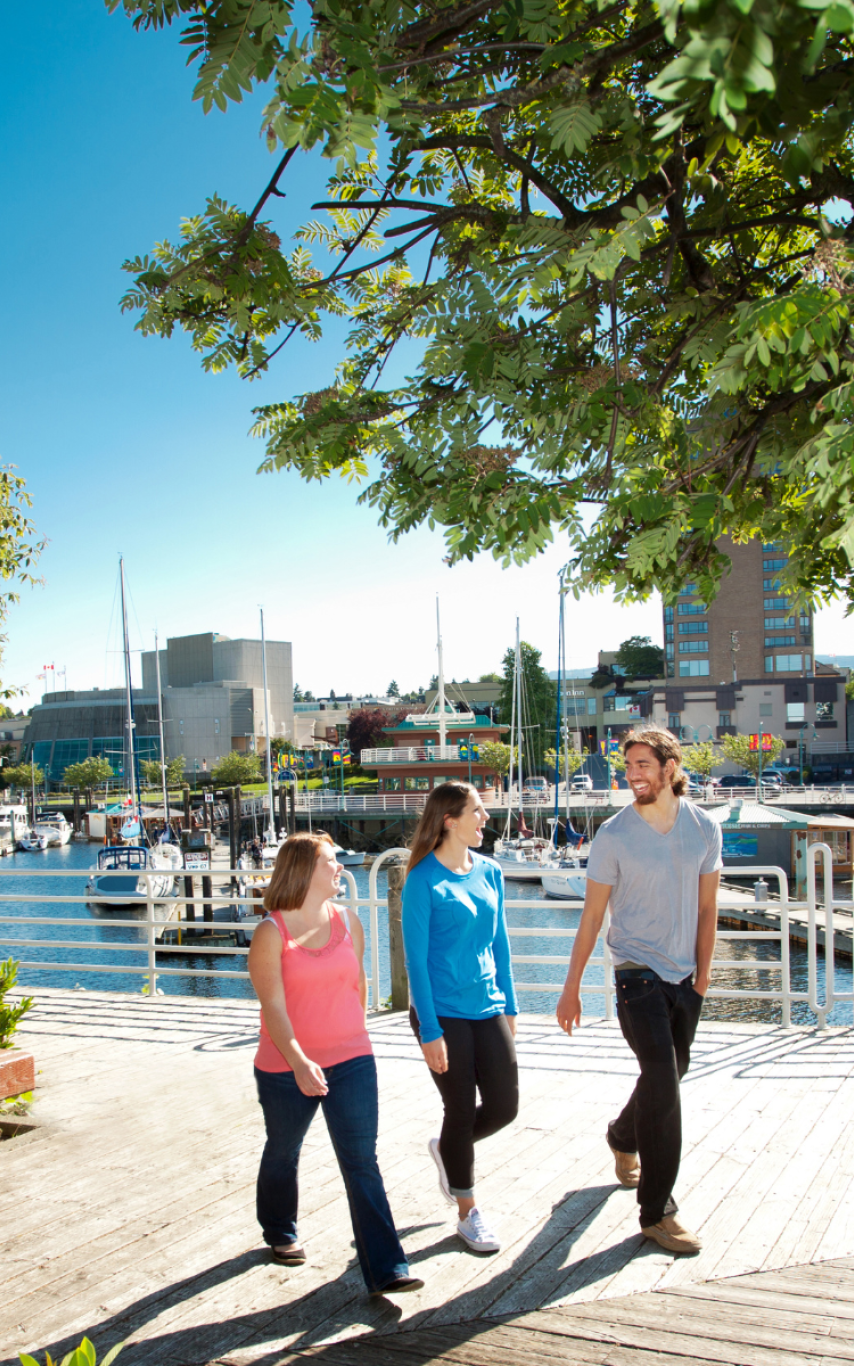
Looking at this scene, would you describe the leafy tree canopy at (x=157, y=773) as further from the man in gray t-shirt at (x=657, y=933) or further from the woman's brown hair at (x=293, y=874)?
the man in gray t-shirt at (x=657, y=933)

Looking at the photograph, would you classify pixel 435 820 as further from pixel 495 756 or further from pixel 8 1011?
pixel 495 756

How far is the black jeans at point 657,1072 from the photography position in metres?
3.59

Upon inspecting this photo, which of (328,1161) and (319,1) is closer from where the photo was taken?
(319,1)

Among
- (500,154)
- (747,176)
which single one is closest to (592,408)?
(500,154)

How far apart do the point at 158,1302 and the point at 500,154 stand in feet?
16.4

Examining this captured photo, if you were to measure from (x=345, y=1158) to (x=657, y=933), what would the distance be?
1.41m

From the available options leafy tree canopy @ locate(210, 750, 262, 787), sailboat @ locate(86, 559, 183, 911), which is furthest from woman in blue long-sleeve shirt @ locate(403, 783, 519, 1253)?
leafy tree canopy @ locate(210, 750, 262, 787)

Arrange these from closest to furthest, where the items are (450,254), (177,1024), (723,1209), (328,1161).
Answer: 1. (723,1209)
2. (328,1161)
3. (450,254)
4. (177,1024)

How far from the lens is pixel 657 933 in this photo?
3.70m

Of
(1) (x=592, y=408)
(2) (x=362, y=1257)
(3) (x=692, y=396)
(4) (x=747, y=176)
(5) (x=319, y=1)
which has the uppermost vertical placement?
(4) (x=747, y=176)

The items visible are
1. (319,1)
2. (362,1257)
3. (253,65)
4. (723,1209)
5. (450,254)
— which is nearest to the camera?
(253,65)

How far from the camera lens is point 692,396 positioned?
5891 millimetres

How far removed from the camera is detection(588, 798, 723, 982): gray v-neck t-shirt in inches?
146

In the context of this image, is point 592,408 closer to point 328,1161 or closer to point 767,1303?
point 767,1303
